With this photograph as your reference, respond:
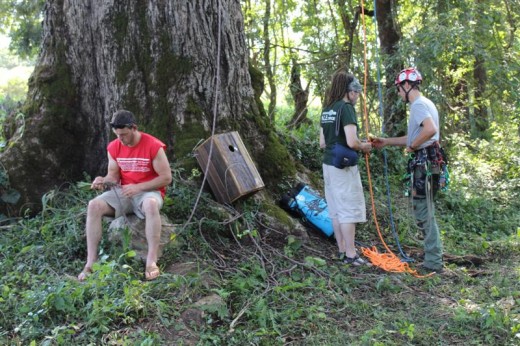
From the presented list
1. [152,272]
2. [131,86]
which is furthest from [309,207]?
[131,86]

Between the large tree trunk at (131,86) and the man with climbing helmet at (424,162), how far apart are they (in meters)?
1.63

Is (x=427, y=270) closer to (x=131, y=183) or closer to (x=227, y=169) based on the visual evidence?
(x=227, y=169)

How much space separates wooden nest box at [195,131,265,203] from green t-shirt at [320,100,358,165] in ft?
2.57

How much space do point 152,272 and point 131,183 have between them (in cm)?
92

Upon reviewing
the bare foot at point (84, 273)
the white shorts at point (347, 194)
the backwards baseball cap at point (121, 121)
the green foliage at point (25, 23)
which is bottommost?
the bare foot at point (84, 273)

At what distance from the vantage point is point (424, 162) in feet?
18.1

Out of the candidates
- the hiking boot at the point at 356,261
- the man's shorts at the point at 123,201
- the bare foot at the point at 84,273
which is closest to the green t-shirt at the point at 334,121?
the hiking boot at the point at 356,261

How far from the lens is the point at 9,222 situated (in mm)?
6062

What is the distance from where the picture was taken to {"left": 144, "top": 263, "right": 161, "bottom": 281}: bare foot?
4.51m

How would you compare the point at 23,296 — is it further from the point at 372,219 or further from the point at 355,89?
the point at 372,219

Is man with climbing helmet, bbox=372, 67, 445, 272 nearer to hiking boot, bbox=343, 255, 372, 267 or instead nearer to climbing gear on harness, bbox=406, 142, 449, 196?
climbing gear on harness, bbox=406, 142, 449, 196

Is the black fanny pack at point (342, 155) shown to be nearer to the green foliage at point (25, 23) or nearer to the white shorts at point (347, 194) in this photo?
the white shorts at point (347, 194)

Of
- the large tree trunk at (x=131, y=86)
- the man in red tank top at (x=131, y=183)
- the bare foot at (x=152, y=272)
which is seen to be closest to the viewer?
the bare foot at (x=152, y=272)

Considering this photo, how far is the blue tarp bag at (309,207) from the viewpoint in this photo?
6.10 m
